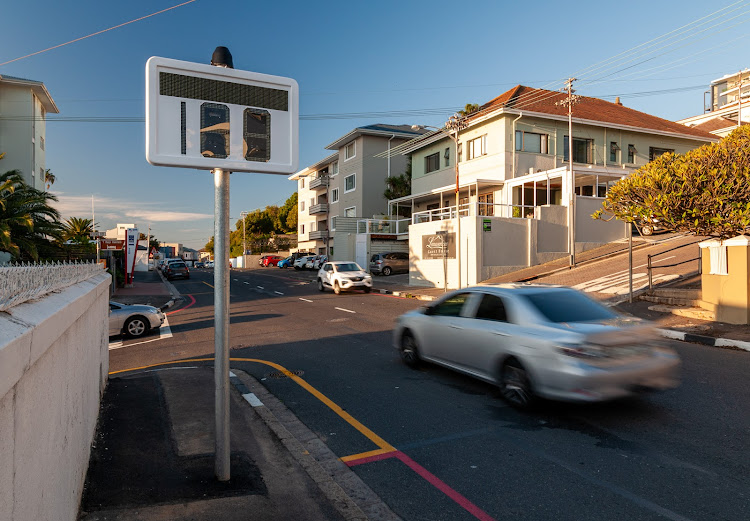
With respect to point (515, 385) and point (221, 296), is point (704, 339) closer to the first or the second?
point (515, 385)

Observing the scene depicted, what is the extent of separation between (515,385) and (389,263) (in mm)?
29528

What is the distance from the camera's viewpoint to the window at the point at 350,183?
50656mm

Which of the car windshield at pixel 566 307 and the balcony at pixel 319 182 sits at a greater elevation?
the balcony at pixel 319 182

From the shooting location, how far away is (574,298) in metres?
6.71

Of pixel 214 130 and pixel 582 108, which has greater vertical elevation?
pixel 582 108

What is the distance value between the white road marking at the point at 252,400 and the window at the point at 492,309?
3.24m

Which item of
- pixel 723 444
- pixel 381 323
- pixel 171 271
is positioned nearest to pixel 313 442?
pixel 723 444

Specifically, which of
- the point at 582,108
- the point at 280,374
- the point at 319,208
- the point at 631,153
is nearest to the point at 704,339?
the point at 280,374

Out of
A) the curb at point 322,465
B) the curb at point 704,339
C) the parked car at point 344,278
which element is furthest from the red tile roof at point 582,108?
the curb at point 322,465

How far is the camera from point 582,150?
33.0 meters

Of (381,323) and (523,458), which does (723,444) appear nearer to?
(523,458)

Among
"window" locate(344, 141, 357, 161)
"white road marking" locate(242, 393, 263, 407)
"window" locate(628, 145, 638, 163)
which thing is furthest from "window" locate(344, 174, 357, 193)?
"white road marking" locate(242, 393, 263, 407)

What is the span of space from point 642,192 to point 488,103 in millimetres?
25388

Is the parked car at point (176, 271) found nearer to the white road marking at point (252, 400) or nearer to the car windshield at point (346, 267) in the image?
the car windshield at point (346, 267)
